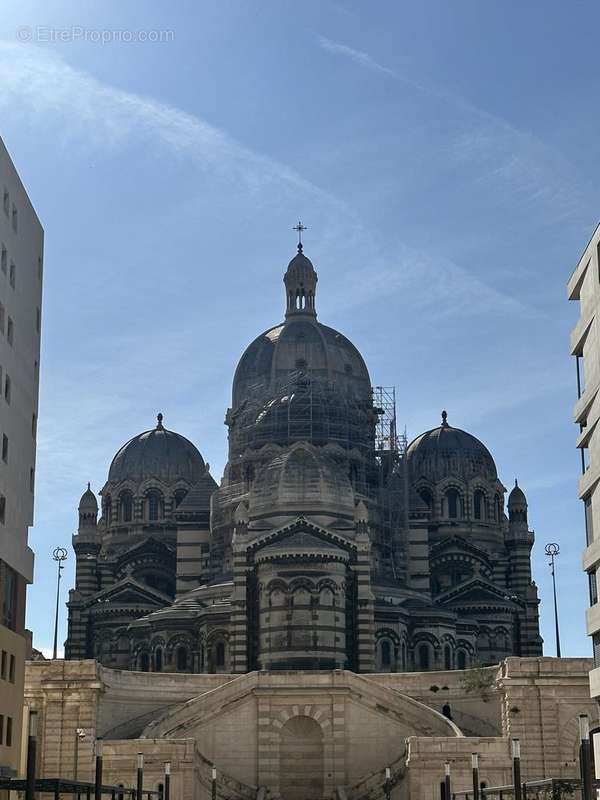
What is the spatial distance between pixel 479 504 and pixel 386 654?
20.5 meters

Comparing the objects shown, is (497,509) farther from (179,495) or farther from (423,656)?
(179,495)

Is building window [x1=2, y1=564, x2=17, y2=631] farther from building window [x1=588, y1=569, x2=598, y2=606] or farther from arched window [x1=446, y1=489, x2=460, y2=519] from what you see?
arched window [x1=446, y1=489, x2=460, y2=519]

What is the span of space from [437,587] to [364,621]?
1819 cm

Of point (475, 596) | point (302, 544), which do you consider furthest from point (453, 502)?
point (302, 544)

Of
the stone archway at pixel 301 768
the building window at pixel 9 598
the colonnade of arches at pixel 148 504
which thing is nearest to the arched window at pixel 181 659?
the stone archway at pixel 301 768

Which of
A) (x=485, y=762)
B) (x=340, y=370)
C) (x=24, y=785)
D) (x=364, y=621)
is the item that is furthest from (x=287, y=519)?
(x=24, y=785)

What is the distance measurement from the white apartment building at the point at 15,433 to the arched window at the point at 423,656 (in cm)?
3614

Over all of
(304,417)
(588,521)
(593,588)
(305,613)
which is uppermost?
(304,417)

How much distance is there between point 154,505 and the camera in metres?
105

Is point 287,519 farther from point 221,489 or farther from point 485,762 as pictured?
point 485,762

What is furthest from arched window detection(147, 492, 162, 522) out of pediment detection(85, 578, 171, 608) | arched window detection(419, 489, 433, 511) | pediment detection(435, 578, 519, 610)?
pediment detection(435, 578, 519, 610)

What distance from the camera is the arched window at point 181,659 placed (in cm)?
8625

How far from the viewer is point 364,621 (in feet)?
269

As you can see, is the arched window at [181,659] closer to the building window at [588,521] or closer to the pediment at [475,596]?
the pediment at [475,596]
